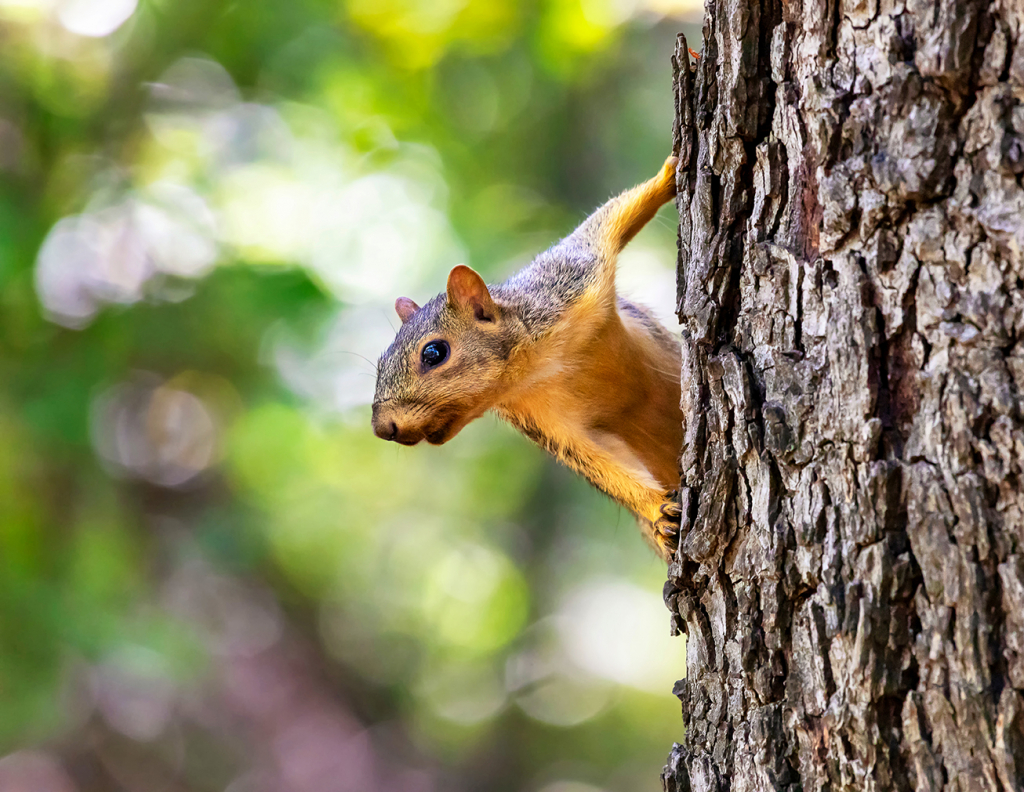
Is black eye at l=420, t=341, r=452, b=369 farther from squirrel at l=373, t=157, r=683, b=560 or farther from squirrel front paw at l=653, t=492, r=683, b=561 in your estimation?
squirrel front paw at l=653, t=492, r=683, b=561

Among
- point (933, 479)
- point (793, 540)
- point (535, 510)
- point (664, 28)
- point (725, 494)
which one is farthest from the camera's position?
point (535, 510)

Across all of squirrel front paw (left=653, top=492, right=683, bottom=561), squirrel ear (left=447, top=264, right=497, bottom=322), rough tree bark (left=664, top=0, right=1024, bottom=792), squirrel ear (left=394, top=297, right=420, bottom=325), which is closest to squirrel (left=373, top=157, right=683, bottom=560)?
squirrel ear (left=447, top=264, right=497, bottom=322)

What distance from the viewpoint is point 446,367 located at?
11.9ft

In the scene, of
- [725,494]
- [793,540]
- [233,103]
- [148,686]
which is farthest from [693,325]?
[233,103]

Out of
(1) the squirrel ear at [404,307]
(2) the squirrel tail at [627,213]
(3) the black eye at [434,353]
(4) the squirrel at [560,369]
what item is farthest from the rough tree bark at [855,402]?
(1) the squirrel ear at [404,307]

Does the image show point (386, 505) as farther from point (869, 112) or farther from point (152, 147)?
point (869, 112)

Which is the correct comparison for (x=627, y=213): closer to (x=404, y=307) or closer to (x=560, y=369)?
(x=560, y=369)

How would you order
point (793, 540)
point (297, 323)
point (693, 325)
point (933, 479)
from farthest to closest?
point (297, 323)
point (693, 325)
point (793, 540)
point (933, 479)

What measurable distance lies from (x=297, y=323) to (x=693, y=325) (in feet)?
13.8

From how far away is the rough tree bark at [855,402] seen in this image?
5.44 ft

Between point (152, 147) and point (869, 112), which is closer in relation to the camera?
point (869, 112)

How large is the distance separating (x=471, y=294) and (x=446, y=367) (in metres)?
0.35

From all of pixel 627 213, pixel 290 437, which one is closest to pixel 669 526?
pixel 627 213

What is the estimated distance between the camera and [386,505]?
380 inches
